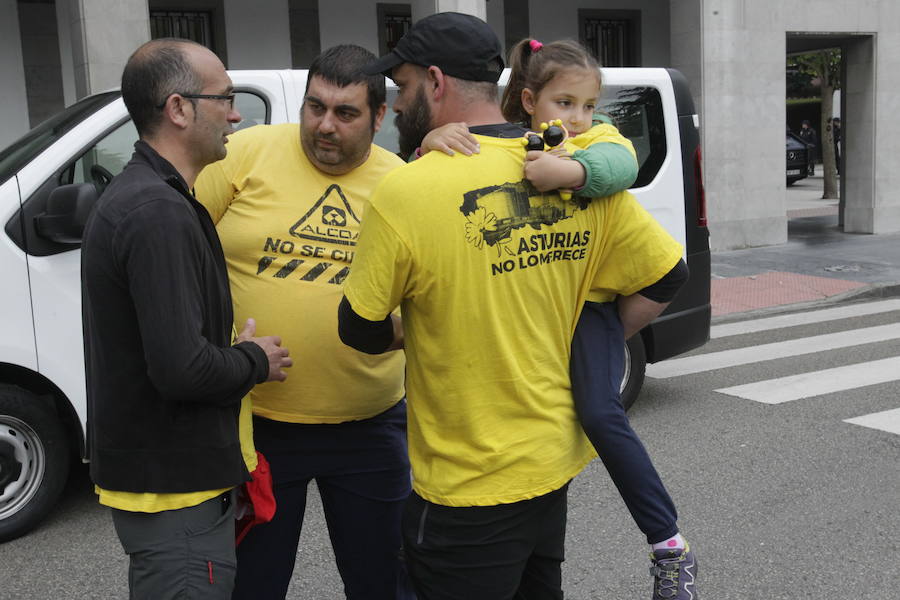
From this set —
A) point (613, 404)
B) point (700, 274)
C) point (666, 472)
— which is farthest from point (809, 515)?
point (613, 404)

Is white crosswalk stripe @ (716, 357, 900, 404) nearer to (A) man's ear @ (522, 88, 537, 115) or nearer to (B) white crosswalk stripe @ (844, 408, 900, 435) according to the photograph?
(B) white crosswalk stripe @ (844, 408, 900, 435)

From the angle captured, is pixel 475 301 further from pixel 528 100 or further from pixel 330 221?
pixel 528 100

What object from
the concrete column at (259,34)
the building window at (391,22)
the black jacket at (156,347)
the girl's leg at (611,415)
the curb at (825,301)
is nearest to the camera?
the black jacket at (156,347)

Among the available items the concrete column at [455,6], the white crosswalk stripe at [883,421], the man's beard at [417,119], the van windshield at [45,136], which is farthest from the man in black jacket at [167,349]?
the concrete column at [455,6]

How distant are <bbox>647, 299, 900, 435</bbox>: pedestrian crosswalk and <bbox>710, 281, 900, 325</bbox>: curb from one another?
19 cm

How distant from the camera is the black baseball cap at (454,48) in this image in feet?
6.96

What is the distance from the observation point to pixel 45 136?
4.71 m

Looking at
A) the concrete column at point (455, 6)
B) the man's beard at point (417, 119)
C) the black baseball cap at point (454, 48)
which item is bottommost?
the man's beard at point (417, 119)

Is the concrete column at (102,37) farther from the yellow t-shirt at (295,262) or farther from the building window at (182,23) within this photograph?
the yellow t-shirt at (295,262)

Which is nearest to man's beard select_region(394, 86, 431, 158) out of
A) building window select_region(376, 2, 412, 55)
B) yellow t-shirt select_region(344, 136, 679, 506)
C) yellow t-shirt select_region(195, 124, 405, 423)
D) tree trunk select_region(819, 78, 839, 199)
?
yellow t-shirt select_region(344, 136, 679, 506)

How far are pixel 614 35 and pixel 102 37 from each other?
891 centimetres

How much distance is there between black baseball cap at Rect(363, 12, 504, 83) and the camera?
212 cm

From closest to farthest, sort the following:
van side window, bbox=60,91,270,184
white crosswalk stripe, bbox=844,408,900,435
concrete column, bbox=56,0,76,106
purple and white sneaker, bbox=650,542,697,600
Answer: purple and white sneaker, bbox=650,542,697,600 < van side window, bbox=60,91,270,184 < white crosswalk stripe, bbox=844,408,900,435 < concrete column, bbox=56,0,76,106

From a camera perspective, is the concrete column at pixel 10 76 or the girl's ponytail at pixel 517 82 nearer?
A: the girl's ponytail at pixel 517 82
